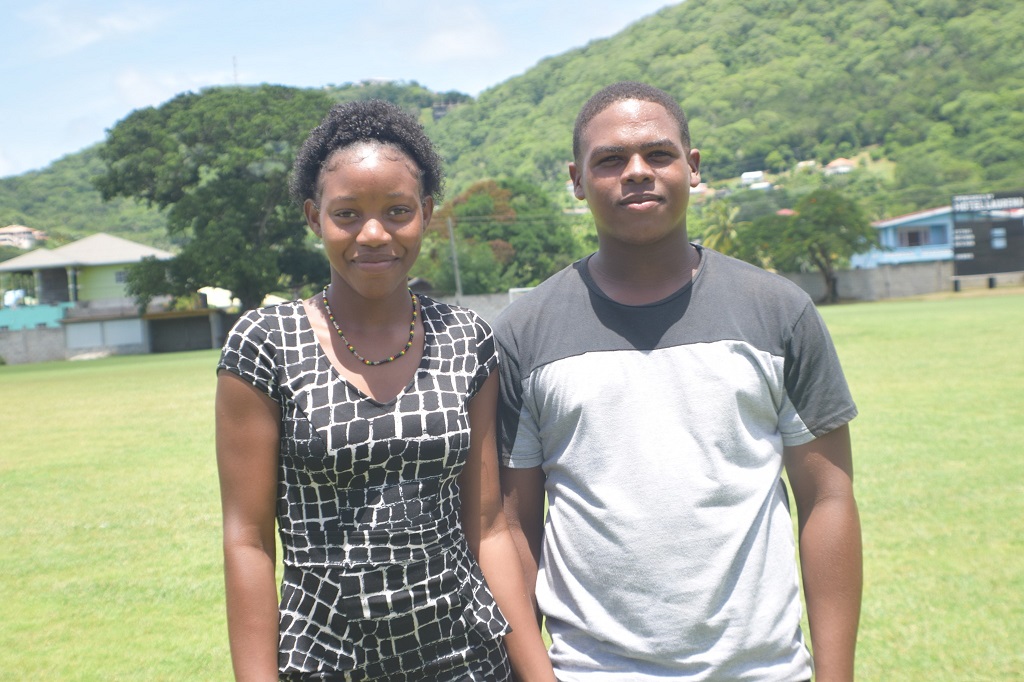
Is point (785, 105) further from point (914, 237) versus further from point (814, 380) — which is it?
point (814, 380)

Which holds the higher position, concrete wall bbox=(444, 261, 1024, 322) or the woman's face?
the woman's face

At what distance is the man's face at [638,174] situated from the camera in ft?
7.68

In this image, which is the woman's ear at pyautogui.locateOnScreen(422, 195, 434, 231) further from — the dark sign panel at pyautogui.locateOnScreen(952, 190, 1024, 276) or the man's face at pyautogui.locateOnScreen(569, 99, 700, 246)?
the dark sign panel at pyautogui.locateOnScreen(952, 190, 1024, 276)

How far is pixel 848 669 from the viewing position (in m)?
2.27

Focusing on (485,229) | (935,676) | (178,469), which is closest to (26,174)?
(485,229)

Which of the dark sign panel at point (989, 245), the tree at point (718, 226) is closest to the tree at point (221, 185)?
the tree at point (718, 226)

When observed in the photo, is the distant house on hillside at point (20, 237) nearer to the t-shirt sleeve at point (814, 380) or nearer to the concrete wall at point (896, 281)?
the concrete wall at point (896, 281)

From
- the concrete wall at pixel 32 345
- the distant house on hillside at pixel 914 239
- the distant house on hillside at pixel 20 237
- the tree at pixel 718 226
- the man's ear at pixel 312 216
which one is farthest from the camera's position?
the distant house on hillside at pixel 20 237

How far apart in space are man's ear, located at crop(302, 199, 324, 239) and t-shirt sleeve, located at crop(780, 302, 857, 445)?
1.10 metres

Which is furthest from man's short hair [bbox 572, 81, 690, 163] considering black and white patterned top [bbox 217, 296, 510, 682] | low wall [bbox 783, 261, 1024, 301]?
low wall [bbox 783, 261, 1024, 301]

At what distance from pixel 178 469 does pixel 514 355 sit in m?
9.47

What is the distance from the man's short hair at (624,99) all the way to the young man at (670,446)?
0.01 m

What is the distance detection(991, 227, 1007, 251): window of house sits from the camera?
48438 mm

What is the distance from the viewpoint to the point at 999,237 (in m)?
48.6
